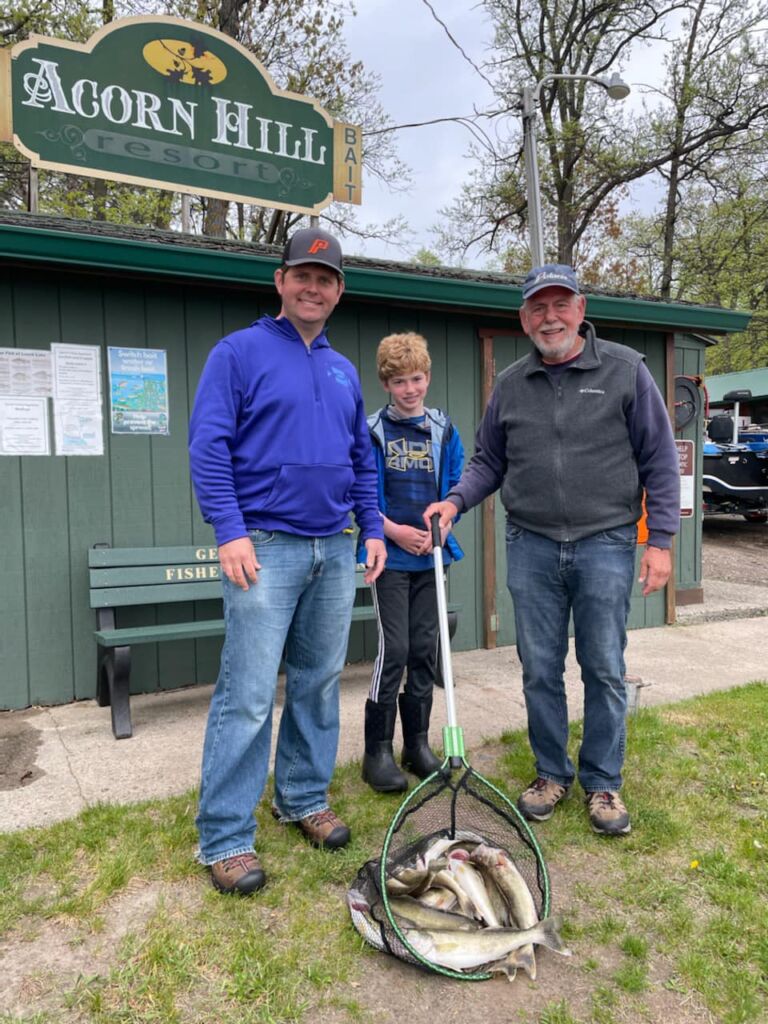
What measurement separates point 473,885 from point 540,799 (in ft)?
2.82

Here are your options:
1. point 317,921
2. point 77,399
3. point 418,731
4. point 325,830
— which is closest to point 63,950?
point 317,921

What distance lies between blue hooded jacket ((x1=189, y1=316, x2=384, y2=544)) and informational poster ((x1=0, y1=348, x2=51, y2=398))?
2348mm

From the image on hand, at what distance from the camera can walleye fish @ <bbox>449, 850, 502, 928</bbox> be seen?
208 centimetres

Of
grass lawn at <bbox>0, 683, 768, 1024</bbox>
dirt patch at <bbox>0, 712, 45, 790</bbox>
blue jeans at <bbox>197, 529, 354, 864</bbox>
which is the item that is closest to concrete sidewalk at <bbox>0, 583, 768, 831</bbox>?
dirt patch at <bbox>0, 712, 45, 790</bbox>

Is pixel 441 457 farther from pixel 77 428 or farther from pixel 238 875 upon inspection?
pixel 77 428

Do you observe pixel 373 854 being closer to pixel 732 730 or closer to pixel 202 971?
pixel 202 971

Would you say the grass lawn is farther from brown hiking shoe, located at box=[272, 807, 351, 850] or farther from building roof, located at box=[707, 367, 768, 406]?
building roof, located at box=[707, 367, 768, 406]

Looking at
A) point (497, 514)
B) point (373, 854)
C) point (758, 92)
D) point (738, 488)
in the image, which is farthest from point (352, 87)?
point (373, 854)

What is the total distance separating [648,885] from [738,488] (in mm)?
11407

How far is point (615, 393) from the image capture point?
2699 mm

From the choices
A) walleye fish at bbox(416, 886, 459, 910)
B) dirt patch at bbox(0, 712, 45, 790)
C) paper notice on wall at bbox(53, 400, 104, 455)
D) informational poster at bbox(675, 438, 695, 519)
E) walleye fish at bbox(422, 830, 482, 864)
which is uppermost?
paper notice on wall at bbox(53, 400, 104, 455)

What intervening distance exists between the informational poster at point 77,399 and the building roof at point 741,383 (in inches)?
619

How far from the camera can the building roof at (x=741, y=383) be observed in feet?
56.4

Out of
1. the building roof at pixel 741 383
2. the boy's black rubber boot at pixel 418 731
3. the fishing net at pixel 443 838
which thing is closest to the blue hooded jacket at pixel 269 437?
the fishing net at pixel 443 838
